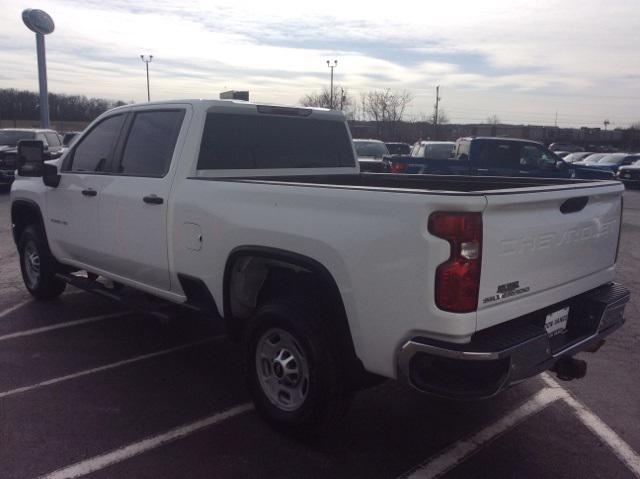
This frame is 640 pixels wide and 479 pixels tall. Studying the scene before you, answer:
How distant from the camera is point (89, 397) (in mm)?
4227

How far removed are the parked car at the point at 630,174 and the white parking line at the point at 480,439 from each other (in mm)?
23722

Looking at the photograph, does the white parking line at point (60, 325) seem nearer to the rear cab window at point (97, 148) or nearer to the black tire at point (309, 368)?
the rear cab window at point (97, 148)

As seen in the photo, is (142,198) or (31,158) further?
(31,158)

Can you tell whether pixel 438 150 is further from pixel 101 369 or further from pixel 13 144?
pixel 101 369

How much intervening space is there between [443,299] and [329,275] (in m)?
0.68

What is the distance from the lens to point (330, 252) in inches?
125

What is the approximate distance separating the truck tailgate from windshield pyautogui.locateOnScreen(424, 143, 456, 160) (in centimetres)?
1352

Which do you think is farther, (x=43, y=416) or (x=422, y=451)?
(x=43, y=416)

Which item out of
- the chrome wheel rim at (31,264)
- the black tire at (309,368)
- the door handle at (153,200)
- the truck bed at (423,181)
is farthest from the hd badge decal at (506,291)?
the chrome wheel rim at (31,264)

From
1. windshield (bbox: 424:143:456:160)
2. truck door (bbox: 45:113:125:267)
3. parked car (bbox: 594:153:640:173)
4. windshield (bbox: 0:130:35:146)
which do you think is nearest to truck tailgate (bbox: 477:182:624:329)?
truck door (bbox: 45:113:125:267)

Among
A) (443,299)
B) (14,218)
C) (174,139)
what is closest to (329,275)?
(443,299)

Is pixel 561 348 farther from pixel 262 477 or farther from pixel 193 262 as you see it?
pixel 193 262

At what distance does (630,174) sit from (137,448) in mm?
26343

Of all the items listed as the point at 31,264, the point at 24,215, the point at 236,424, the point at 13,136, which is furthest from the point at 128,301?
the point at 13,136
